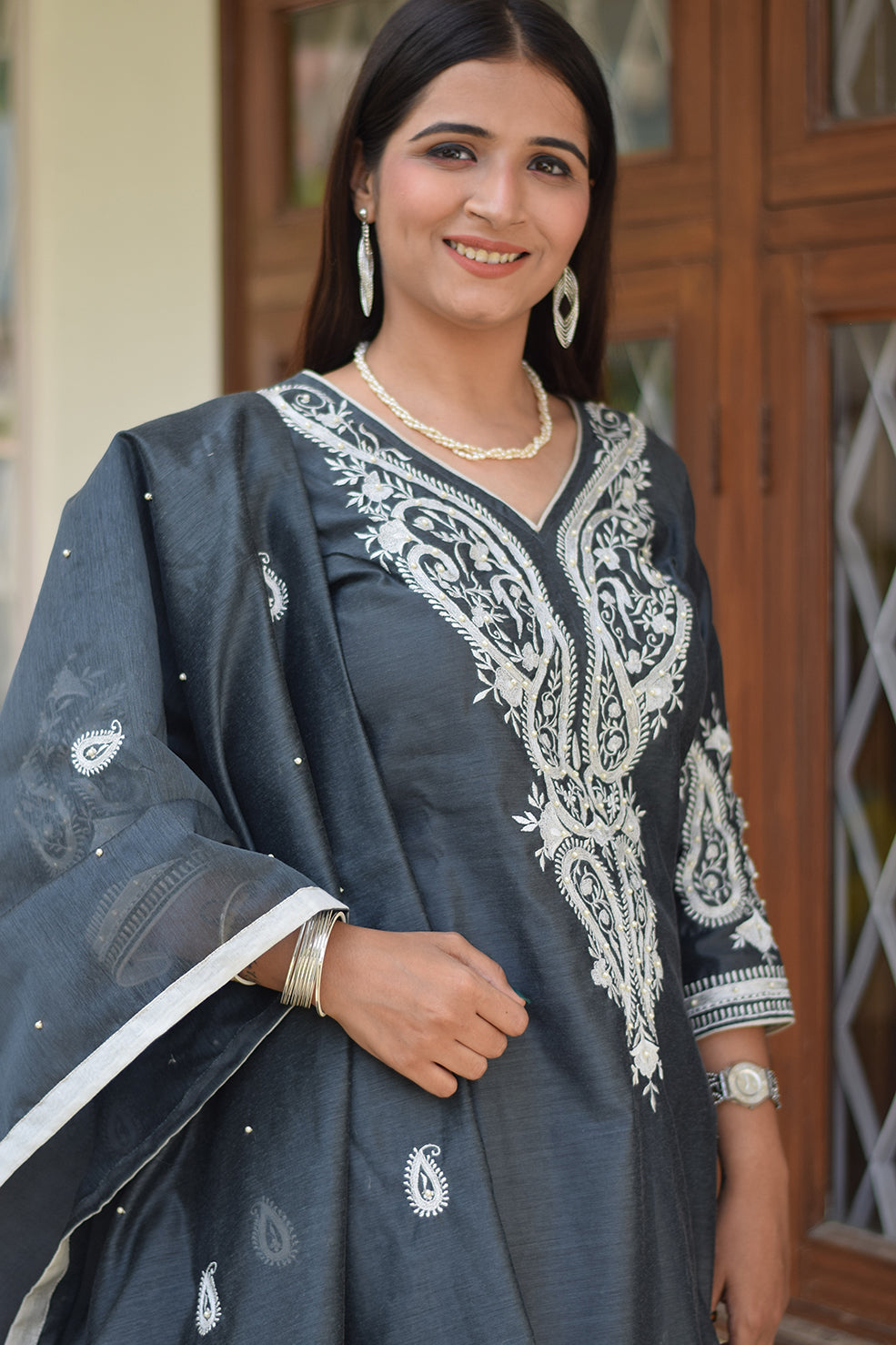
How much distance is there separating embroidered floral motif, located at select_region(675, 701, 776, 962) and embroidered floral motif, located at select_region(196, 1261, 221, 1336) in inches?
22.0

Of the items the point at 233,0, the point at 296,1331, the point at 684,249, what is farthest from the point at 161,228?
the point at 296,1331

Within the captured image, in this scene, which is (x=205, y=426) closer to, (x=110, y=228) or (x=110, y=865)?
(x=110, y=865)

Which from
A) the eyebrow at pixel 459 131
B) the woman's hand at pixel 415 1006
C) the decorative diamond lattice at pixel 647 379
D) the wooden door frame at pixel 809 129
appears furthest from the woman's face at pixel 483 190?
the decorative diamond lattice at pixel 647 379

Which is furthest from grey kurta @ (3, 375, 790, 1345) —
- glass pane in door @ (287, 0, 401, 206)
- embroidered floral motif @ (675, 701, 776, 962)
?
glass pane in door @ (287, 0, 401, 206)

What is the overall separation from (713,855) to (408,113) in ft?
2.47

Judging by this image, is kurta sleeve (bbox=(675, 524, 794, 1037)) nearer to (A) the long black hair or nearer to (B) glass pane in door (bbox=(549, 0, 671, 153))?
(A) the long black hair

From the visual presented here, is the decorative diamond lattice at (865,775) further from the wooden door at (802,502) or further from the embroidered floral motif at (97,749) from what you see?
the embroidered floral motif at (97,749)

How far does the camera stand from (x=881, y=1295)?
76.5 inches

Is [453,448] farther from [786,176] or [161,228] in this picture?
[161,228]

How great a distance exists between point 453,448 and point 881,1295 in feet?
Result: 4.53

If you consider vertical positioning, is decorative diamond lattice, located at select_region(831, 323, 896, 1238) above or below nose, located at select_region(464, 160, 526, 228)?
below

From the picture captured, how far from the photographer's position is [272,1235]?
3.50ft

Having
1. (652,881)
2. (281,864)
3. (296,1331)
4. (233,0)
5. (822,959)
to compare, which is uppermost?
(233,0)

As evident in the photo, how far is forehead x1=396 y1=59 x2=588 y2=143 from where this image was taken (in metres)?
1.22
